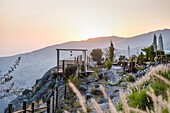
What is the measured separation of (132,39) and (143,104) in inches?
4595

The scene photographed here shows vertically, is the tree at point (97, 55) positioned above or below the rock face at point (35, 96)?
above

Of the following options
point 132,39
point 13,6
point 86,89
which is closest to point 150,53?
point 86,89

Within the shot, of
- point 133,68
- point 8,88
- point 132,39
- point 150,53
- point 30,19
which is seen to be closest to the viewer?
point 8,88

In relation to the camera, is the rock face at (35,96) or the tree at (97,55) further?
the tree at (97,55)

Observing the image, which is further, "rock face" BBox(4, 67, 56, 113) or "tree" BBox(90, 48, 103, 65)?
"tree" BBox(90, 48, 103, 65)

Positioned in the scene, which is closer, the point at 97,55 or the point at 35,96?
the point at 35,96

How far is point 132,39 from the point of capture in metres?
116

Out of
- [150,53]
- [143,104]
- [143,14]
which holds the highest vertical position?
[143,14]

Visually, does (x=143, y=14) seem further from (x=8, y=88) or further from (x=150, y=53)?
(x=8, y=88)

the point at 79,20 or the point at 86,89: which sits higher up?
the point at 79,20

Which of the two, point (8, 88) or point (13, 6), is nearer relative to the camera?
point (8, 88)

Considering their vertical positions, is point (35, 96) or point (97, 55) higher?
point (97, 55)

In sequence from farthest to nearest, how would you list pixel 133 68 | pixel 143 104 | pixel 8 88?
pixel 133 68 < pixel 8 88 < pixel 143 104

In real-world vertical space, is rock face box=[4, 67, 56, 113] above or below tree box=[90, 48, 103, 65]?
below
